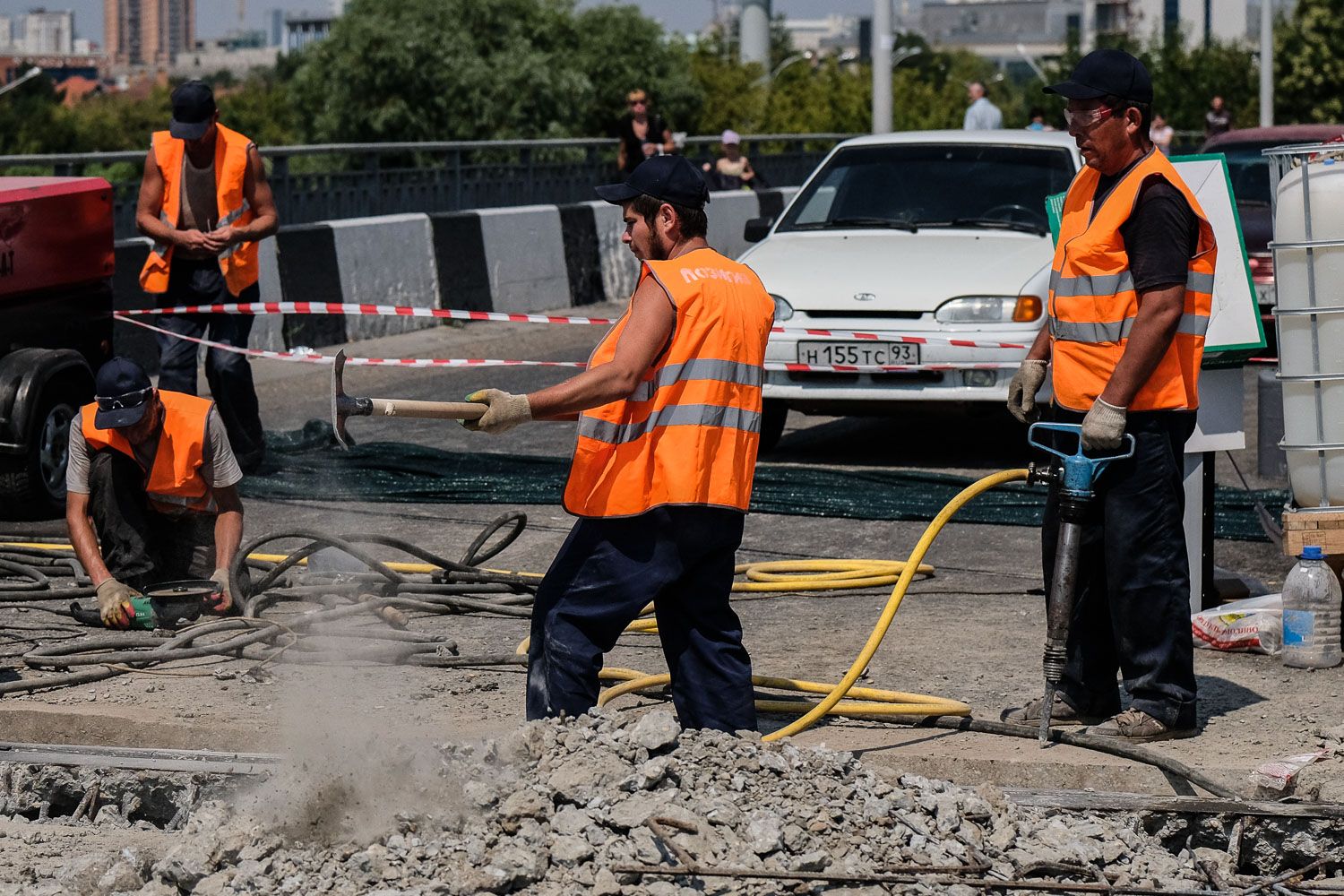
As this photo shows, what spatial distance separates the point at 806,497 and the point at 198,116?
11.7 feet

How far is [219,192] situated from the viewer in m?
9.41

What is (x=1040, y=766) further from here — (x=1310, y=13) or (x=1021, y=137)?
(x=1310, y=13)

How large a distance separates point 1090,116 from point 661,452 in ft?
5.29

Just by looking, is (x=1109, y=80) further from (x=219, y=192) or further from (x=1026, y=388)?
(x=219, y=192)

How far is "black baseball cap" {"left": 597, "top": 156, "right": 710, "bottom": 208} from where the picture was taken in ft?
15.2

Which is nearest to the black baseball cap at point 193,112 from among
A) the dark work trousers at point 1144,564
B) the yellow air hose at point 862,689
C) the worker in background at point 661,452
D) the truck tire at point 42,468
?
the truck tire at point 42,468

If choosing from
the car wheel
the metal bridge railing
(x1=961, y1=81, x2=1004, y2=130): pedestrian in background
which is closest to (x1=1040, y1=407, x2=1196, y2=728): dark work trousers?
the car wheel

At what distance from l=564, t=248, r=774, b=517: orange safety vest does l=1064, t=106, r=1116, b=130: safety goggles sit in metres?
1.18

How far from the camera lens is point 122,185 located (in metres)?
13.6

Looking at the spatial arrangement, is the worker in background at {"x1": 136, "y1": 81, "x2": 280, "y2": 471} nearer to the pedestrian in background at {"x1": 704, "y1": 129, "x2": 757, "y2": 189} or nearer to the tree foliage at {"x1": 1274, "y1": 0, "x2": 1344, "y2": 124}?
the pedestrian in background at {"x1": 704, "y1": 129, "x2": 757, "y2": 189}

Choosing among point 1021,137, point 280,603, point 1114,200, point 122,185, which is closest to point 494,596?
point 280,603

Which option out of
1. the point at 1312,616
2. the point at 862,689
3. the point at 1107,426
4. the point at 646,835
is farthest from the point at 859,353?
the point at 646,835

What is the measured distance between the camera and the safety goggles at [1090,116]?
5.16 meters

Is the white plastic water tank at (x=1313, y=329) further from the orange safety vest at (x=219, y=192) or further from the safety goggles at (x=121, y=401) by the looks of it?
the orange safety vest at (x=219, y=192)
